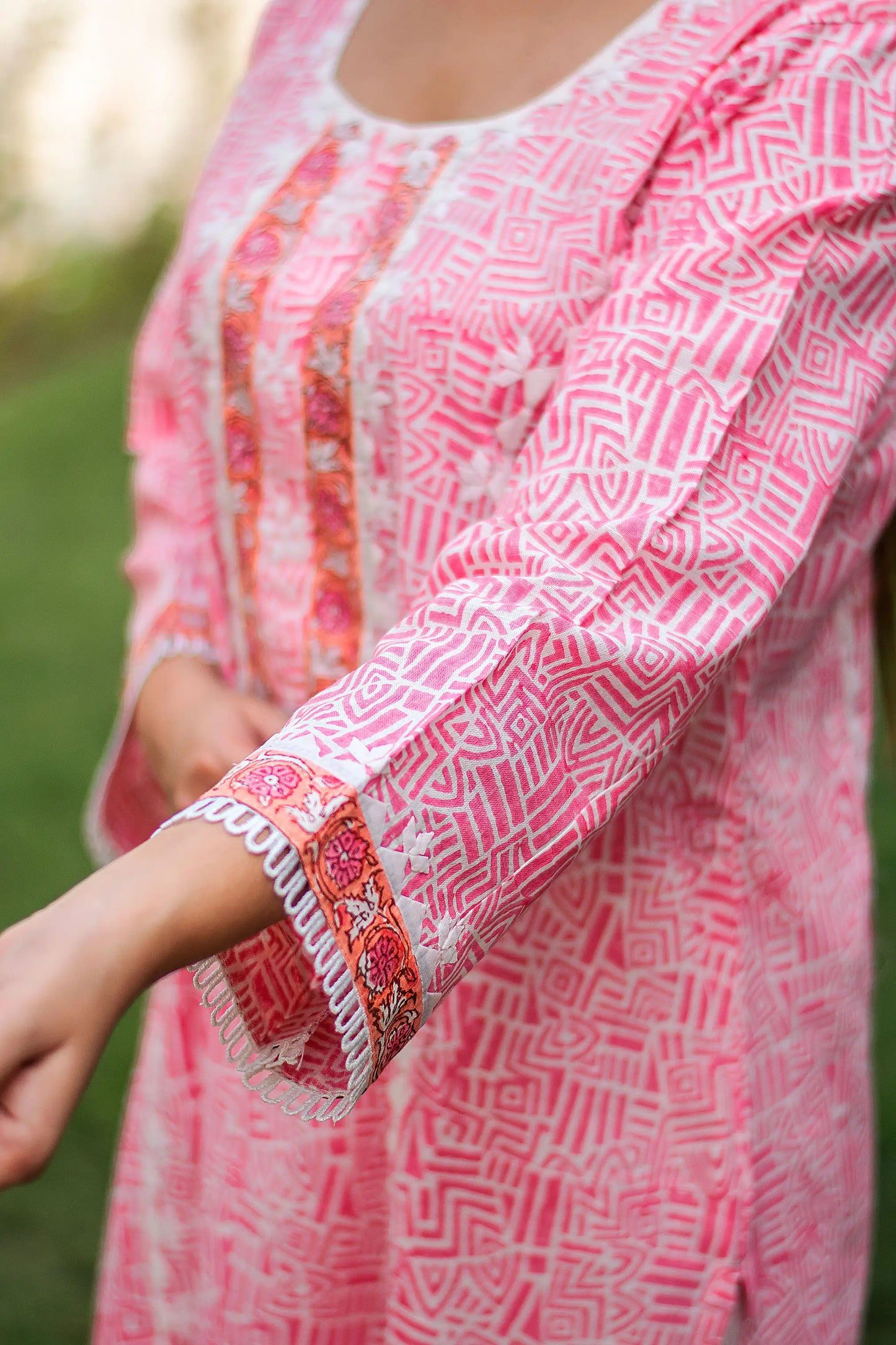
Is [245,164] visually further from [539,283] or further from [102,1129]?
[102,1129]

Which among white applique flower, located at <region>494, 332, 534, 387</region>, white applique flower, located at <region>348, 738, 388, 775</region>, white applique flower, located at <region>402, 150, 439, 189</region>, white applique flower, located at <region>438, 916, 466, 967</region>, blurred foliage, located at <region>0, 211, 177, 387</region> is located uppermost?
white applique flower, located at <region>402, 150, 439, 189</region>

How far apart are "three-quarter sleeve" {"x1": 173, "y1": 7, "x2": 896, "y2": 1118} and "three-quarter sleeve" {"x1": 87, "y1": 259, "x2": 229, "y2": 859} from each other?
346mm

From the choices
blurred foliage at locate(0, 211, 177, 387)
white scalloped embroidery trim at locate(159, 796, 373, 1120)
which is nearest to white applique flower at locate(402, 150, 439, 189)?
white scalloped embroidery trim at locate(159, 796, 373, 1120)

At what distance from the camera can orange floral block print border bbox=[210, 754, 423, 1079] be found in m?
0.54

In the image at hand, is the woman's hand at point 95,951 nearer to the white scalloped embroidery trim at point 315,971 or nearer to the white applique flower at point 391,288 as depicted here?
the white scalloped embroidery trim at point 315,971

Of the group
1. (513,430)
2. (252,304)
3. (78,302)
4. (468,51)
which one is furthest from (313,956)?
(78,302)

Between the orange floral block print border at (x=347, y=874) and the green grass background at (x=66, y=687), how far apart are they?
414mm

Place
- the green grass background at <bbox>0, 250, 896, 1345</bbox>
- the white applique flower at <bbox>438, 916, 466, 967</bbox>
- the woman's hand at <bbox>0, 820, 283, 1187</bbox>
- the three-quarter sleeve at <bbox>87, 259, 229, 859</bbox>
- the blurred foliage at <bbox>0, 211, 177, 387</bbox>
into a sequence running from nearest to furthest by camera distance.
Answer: the woman's hand at <bbox>0, 820, 283, 1187</bbox>
the white applique flower at <bbox>438, 916, 466, 967</bbox>
the three-quarter sleeve at <bbox>87, 259, 229, 859</bbox>
the green grass background at <bbox>0, 250, 896, 1345</bbox>
the blurred foliage at <bbox>0, 211, 177, 387</bbox>

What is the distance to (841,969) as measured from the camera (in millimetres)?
850

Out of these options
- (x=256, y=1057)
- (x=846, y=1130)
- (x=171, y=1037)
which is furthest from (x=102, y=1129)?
(x=256, y=1057)

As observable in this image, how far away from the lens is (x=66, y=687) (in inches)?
128

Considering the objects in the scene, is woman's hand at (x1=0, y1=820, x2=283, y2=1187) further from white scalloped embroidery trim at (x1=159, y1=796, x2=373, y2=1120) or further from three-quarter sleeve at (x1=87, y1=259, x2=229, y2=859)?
three-quarter sleeve at (x1=87, y1=259, x2=229, y2=859)

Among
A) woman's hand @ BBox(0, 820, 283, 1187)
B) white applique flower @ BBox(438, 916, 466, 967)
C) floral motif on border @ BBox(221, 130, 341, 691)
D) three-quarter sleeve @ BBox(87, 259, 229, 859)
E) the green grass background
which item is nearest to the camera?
woman's hand @ BBox(0, 820, 283, 1187)

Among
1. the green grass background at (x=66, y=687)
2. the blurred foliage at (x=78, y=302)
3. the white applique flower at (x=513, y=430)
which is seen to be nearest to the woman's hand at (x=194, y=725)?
the white applique flower at (x=513, y=430)
